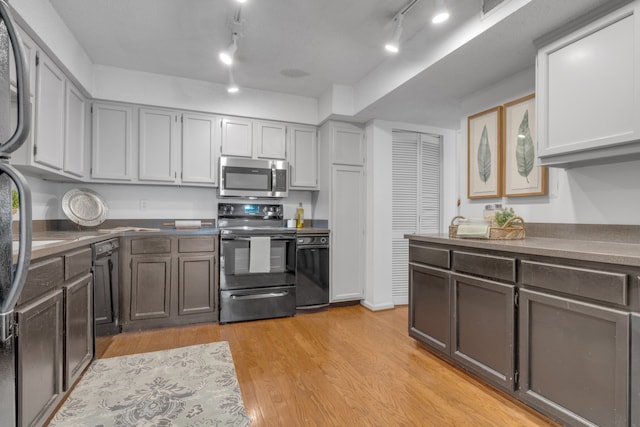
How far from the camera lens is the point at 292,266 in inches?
140

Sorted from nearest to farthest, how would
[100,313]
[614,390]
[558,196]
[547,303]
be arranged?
[614,390] < [547,303] < [558,196] < [100,313]

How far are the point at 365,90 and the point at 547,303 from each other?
2.57m

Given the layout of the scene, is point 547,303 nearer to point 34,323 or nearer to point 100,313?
point 34,323

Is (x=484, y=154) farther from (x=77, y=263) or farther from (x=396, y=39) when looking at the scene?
(x=77, y=263)

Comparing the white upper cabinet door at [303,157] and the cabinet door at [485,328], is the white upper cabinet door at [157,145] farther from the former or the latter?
the cabinet door at [485,328]

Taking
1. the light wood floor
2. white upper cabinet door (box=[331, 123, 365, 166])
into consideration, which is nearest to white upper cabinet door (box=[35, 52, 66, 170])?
the light wood floor

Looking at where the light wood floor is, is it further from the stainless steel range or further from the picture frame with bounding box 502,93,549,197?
the picture frame with bounding box 502,93,549,197

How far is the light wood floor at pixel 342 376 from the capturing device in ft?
5.76

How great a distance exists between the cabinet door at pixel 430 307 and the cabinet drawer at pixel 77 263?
2392 mm

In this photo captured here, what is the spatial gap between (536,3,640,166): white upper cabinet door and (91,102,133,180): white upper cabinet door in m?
3.65

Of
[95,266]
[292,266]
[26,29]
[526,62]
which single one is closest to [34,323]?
[95,266]

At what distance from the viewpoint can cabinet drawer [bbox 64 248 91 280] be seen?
5.94ft

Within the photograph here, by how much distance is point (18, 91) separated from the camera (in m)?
0.84

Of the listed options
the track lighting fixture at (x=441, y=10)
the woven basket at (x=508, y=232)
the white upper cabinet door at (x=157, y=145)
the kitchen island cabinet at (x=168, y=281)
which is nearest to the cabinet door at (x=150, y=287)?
the kitchen island cabinet at (x=168, y=281)
